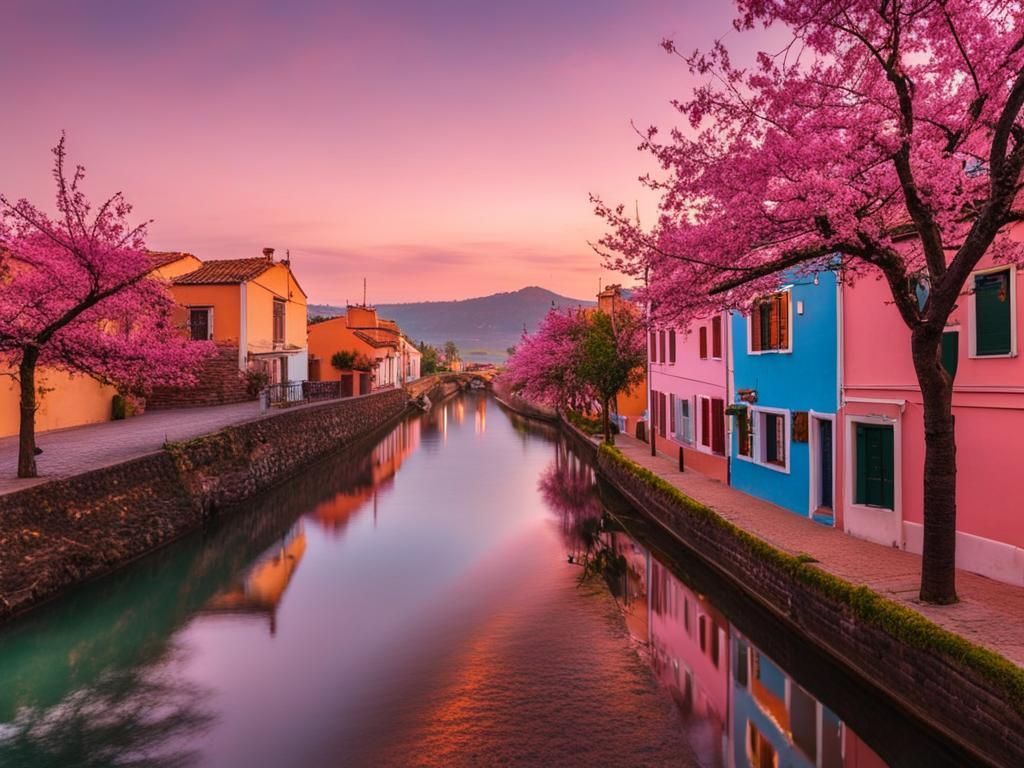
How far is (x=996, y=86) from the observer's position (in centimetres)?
812

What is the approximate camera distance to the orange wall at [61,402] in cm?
2195

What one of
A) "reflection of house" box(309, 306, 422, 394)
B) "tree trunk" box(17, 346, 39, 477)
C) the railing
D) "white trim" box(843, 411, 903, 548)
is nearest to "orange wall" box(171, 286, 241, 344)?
the railing

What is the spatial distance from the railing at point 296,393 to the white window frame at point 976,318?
27.2 m

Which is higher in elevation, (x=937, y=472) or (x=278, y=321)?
(x=278, y=321)

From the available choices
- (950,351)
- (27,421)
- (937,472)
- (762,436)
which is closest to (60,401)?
(27,421)

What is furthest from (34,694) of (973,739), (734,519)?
(734,519)

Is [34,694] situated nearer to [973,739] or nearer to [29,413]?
[29,413]

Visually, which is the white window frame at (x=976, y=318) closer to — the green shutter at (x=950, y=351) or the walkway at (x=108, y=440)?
the green shutter at (x=950, y=351)

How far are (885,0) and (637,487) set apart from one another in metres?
16.4

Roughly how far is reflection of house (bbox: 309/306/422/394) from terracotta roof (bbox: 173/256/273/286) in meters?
10.7

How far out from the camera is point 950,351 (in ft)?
37.5

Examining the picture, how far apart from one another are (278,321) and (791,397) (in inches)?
1324

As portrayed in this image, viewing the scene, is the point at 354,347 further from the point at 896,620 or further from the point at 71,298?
A: the point at 896,620

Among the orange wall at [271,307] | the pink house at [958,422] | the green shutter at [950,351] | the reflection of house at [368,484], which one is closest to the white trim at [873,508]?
the pink house at [958,422]
